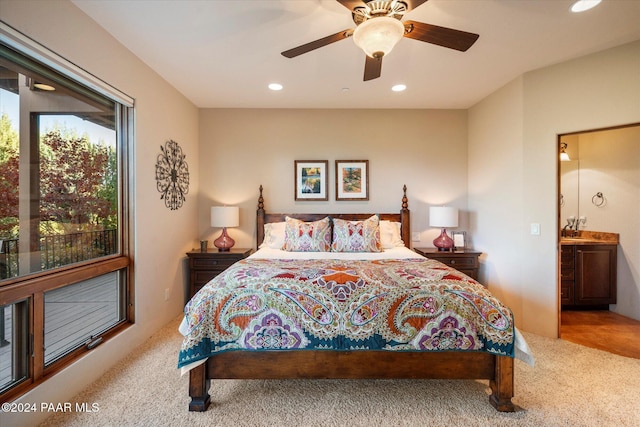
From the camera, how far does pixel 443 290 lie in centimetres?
186

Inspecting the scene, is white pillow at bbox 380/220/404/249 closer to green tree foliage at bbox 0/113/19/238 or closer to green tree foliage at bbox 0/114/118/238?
green tree foliage at bbox 0/114/118/238

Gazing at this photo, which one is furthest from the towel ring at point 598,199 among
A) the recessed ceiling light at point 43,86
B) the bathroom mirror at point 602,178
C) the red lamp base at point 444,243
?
the recessed ceiling light at point 43,86

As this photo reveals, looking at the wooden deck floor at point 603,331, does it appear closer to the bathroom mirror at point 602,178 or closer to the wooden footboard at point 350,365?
the bathroom mirror at point 602,178

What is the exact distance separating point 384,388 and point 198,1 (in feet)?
10.0

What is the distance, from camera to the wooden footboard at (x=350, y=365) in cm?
183

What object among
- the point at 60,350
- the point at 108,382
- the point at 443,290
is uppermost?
the point at 443,290

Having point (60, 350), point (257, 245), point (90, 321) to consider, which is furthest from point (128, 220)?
point (257, 245)

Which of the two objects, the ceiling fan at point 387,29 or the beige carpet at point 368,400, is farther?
the beige carpet at point 368,400

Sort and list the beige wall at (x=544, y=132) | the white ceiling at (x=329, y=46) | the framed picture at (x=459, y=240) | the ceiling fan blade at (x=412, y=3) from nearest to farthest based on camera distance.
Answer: the ceiling fan blade at (x=412, y=3), the white ceiling at (x=329, y=46), the beige wall at (x=544, y=132), the framed picture at (x=459, y=240)

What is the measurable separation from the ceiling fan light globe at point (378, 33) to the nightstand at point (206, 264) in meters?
2.76

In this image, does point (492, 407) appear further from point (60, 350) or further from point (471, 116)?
point (471, 116)

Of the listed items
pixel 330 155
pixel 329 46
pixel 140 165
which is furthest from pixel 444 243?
pixel 140 165

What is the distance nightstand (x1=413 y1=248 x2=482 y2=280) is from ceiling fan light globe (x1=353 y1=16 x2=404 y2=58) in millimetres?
2592

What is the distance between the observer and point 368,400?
76.0 inches
